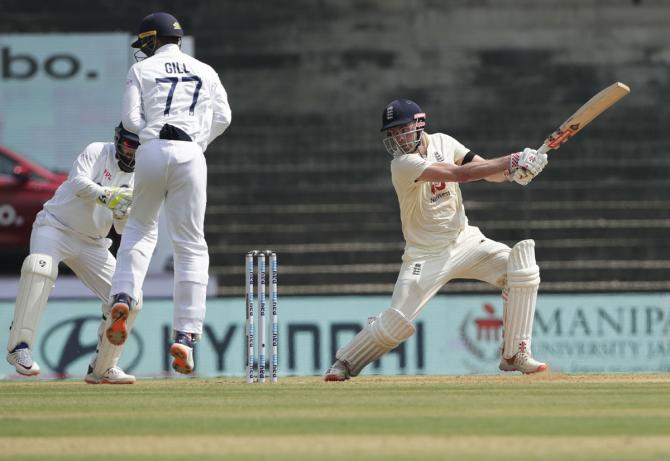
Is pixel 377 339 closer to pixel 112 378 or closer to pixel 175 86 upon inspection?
pixel 112 378

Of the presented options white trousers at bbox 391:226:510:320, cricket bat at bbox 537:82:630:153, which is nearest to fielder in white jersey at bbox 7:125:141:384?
white trousers at bbox 391:226:510:320

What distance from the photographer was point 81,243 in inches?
304

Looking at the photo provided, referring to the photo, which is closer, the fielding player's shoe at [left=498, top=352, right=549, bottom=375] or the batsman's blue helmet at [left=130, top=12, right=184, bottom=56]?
the batsman's blue helmet at [left=130, top=12, right=184, bottom=56]

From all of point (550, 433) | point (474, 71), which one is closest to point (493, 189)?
point (474, 71)

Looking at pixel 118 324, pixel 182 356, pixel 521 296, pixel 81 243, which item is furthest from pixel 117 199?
pixel 521 296

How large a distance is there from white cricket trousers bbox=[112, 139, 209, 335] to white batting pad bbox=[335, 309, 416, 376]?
4.22ft

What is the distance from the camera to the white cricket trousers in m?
6.60

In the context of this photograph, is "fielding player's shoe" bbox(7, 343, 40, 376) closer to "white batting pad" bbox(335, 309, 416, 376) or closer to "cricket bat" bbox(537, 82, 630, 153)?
"white batting pad" bbox(335, 309, 416, 376)

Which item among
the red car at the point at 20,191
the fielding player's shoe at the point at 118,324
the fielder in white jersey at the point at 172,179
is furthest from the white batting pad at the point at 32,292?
the red car at the point at 20,191

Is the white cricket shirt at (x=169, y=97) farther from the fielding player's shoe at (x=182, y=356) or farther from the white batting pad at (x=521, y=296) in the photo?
the white batting pad at (x=521, y=296)

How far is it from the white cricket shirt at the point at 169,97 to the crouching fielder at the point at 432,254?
3.92 ft

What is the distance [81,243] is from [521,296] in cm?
228

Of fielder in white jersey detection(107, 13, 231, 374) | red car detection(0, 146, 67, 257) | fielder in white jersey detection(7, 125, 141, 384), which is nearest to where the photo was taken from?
fielder in white jersey detection(107, 13, 231, 374)

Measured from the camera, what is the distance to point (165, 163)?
6586 mm
